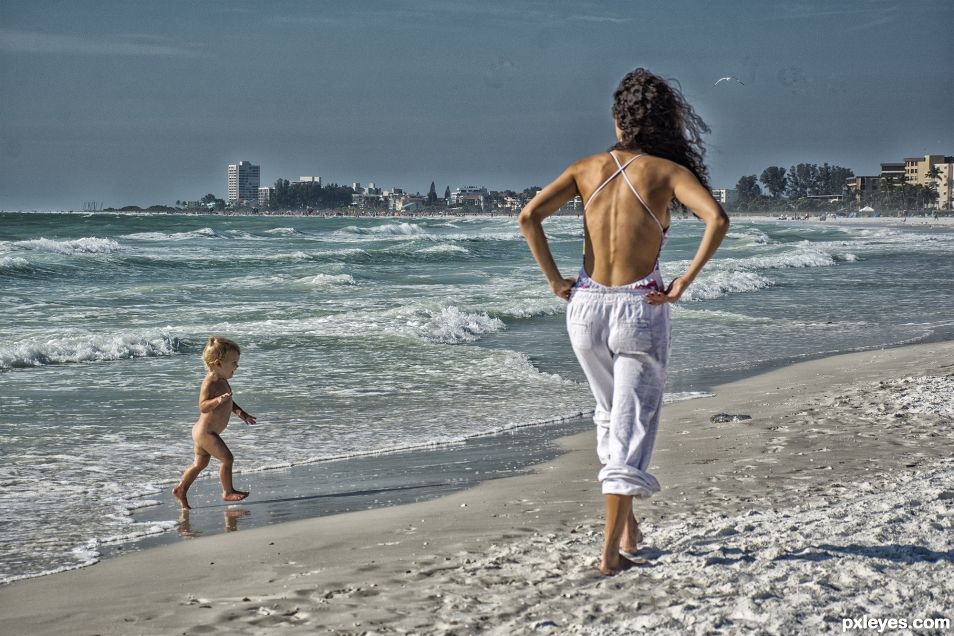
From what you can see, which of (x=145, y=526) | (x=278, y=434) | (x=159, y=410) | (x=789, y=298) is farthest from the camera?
(x=789, y=298)

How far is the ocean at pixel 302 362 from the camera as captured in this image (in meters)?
6.52

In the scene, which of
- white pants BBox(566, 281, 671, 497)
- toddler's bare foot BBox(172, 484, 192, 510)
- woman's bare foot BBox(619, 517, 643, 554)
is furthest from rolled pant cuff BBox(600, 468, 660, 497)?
toddler's bare foot BBox(172, 484, 192, 510)

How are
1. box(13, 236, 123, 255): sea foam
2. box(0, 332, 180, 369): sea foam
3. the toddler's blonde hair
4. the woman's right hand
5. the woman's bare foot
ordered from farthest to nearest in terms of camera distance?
box(13, 236, 123, 255): sea foam → box(0, 332, 180, 369): sea foam → the toddler's blonde hair → the woman's bare foot → the woman's right hand

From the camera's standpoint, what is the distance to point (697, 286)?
78.5 ft

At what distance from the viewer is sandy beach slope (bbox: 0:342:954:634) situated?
11.1 feet

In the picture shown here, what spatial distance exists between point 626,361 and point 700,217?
572 mm

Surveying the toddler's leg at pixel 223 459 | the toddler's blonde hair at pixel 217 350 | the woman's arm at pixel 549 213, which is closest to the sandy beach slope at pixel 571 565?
the toddler's leg at pixel 223 459

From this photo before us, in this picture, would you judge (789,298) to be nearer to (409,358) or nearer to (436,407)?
(409,358)

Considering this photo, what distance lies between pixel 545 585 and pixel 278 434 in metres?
4.52

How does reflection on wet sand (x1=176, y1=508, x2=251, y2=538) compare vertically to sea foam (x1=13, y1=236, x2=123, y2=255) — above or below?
below

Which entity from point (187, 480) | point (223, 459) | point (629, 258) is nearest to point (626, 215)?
point (629, 258)

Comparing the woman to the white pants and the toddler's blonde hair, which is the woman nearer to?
the white pants

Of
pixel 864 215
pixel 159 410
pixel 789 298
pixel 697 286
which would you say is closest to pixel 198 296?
pixel 697 286

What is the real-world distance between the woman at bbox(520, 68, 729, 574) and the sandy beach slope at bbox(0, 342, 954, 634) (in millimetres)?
411
